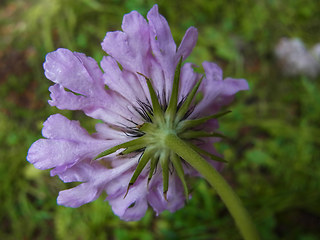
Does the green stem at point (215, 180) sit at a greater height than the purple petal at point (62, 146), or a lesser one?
lesser

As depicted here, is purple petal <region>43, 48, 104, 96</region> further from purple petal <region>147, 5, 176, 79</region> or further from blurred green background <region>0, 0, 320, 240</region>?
blurred green background <region>0, 0, 320, 240</region>

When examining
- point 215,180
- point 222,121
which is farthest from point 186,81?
point 222,121

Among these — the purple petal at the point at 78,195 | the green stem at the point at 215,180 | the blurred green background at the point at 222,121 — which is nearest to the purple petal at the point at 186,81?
the green stem at the point at 215,180

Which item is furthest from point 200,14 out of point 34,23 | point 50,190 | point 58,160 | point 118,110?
point 58,160

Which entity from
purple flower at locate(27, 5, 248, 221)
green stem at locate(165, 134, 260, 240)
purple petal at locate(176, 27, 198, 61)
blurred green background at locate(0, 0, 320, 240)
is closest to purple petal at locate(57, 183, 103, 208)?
purple flower at locate(27, 5, 248, 221)

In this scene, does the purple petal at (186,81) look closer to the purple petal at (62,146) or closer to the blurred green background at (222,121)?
the purple petal at (62,146)

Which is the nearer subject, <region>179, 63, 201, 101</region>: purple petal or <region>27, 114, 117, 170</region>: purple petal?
<region>27, 114, 117, 170</region>: purple petal
